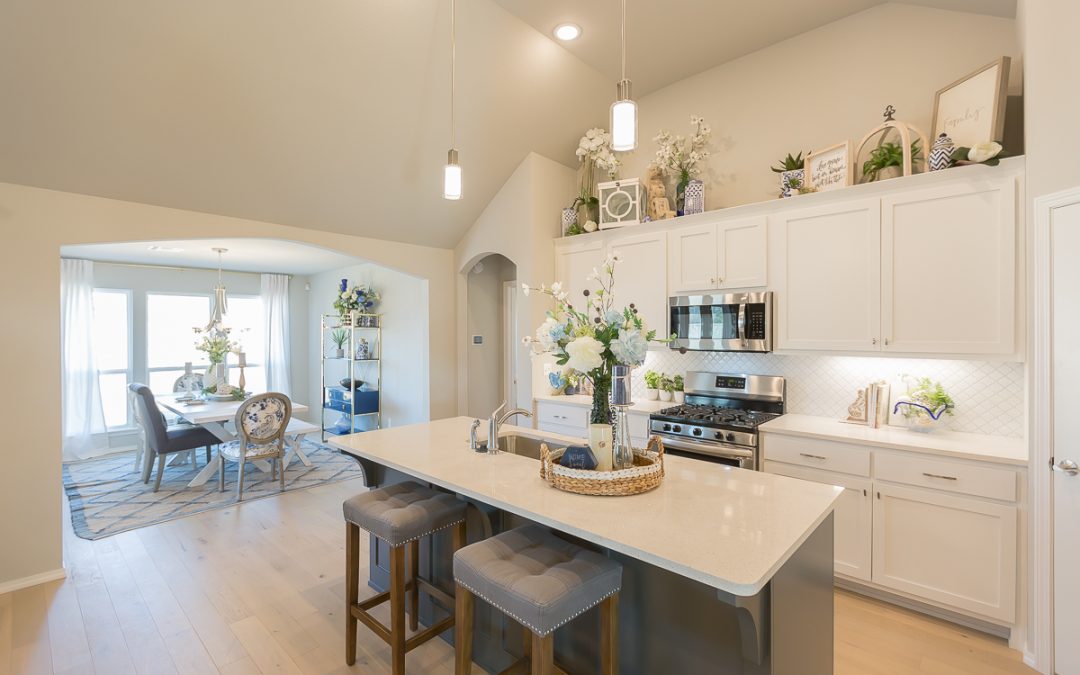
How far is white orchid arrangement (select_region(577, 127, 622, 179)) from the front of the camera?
3954 mm

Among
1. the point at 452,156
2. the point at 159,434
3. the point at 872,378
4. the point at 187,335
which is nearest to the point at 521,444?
the point at 452,156

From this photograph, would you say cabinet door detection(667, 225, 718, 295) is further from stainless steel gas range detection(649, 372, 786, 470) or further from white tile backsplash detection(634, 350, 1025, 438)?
stainless steel gas range detection(649, 372, 786, 470)

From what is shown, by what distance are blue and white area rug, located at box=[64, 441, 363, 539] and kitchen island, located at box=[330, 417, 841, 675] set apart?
9.75ft

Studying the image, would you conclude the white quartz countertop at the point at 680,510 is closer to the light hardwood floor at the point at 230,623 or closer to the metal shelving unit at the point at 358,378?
the light hardwood floor at the point at 230,623

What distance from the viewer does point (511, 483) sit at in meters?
1.79

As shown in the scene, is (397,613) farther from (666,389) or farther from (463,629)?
(666,389)

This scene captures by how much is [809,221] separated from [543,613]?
2735 mm

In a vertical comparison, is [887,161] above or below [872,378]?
above

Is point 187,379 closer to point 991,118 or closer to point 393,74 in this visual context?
point 393,74

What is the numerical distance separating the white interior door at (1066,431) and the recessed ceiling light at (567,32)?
269cm

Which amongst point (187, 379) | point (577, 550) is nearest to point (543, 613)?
point (577, 550)

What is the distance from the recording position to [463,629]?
1603 millimetres

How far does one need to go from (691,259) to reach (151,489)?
212 inches

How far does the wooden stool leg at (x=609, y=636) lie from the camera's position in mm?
1483
